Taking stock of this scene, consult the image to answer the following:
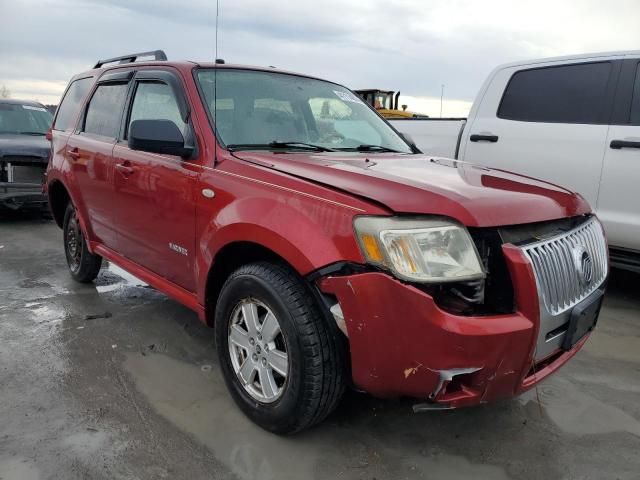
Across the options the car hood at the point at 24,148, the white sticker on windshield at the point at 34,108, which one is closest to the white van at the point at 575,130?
the car hood at the point at 24,148

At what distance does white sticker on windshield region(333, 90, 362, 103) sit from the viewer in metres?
3.85

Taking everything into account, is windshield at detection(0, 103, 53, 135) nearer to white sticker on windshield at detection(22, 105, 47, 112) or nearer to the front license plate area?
white sticker on windshield at detection(22, 105, 47, 112)

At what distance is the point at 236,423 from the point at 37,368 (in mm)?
1385

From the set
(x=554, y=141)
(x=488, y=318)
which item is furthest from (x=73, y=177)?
(x=554, y=141)

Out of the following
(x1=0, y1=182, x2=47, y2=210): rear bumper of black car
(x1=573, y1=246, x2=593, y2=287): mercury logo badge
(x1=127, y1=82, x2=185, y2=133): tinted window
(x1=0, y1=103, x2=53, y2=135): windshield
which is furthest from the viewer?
(x1=0, y1=103, x2=53, y2=135): windshield

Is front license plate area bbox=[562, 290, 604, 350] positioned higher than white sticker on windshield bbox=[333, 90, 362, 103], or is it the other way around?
white sticker on windshield bbox=[333, 90, 362, 103]

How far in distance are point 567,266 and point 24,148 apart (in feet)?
24.5

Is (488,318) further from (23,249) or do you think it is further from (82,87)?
(23,249)

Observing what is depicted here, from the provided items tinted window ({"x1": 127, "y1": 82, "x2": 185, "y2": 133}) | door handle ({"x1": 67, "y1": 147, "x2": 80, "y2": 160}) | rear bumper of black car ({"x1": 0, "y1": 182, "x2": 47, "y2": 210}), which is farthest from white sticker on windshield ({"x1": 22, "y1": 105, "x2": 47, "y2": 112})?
tinted window ({"x1": 127, "y1": 82, "x2": 185, "y2": 133})

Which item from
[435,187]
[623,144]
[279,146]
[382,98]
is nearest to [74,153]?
[279,146]

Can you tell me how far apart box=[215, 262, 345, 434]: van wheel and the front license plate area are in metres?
0.97

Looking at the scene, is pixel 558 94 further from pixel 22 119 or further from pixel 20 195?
pixel 22 119

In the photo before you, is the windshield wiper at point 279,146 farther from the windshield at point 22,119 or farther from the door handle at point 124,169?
the windshield at point 22,119

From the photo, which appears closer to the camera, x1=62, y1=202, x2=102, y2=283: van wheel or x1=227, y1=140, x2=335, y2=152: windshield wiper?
x1=227, y1=140, x2=335, y2=152: windshield wiper
